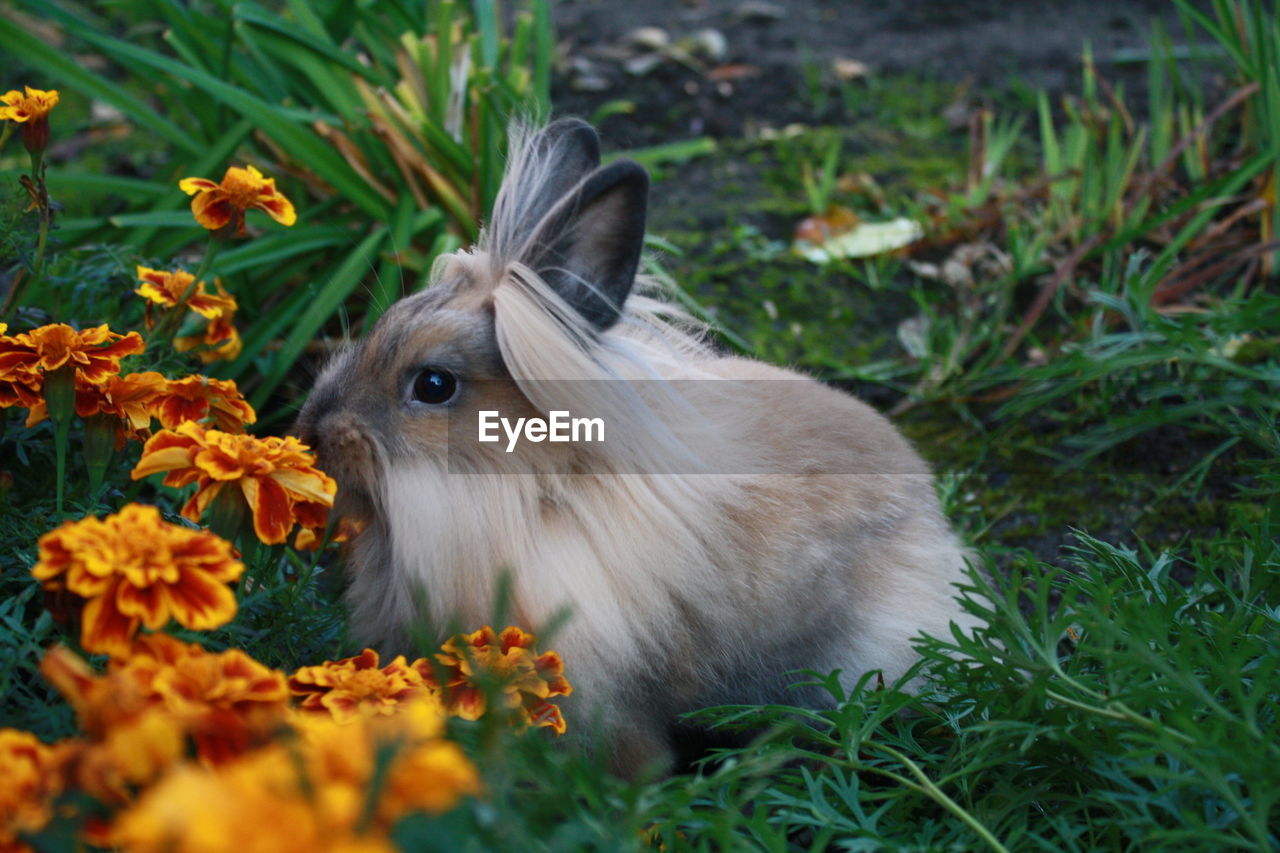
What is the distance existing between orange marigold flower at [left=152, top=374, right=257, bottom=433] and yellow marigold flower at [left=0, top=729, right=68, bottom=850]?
3.09 ft

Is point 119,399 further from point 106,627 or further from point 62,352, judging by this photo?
point 106,627

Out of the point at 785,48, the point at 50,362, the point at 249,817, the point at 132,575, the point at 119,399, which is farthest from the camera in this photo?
the point at 785,48

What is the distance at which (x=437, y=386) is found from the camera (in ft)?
7.07

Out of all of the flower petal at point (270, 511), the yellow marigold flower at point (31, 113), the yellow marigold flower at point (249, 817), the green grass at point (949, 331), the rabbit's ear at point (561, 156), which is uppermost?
the yellow marigold flower at point (31, 113)

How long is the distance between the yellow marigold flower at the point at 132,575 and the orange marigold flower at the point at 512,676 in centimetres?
38

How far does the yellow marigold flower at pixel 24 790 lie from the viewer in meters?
1.01

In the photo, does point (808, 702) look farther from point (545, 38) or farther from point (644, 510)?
point (545, 38)

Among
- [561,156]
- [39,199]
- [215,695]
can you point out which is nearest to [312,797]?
[215,695]

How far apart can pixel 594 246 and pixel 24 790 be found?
146cm

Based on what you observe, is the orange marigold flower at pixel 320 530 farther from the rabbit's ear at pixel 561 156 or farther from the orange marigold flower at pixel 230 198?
A: the rabbit's ear at pixel 561 156

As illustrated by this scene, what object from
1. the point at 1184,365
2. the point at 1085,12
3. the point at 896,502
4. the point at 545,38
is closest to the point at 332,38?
the point at 545,38

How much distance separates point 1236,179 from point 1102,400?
108 cm

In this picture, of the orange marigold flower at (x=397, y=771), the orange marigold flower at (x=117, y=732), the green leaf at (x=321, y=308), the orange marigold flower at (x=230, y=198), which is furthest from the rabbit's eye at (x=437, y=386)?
the orange marigold flower at (x=397, y=771)

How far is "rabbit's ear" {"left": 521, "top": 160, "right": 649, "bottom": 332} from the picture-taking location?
2.14 m
